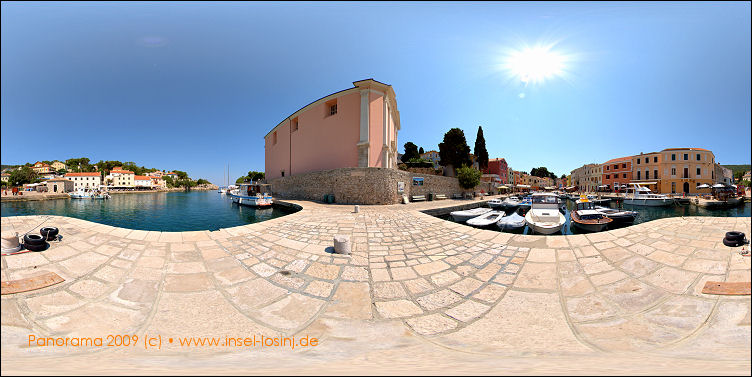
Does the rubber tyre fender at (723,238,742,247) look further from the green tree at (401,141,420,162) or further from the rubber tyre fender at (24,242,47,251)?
the green tree at (401,141,420,162)

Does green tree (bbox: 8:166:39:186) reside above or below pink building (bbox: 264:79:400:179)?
below

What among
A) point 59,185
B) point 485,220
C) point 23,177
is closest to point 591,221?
point 485,220

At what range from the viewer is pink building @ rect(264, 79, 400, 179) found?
14.4 m

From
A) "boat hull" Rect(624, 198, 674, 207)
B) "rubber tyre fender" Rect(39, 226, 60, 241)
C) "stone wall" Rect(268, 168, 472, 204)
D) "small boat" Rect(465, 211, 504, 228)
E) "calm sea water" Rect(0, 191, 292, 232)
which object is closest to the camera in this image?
"rubber tyre fender" Rect(39, 226, 60, 241)

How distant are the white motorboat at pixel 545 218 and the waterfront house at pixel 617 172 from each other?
2657 centimetres

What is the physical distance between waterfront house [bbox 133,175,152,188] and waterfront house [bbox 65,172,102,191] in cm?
942

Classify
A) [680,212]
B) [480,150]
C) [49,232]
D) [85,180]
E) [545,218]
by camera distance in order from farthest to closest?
[85,180] → [480,150] → [680,212] → [545,218] → [49,232]

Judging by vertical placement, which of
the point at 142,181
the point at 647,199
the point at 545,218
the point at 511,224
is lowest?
the point at 511,224

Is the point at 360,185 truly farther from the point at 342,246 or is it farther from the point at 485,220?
the point at 342,246

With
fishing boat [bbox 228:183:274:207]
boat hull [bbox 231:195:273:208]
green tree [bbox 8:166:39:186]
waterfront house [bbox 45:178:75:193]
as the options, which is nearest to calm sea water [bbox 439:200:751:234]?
boat hull [bbox 231:195:273:208]

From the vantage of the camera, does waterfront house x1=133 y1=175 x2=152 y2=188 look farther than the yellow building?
Yes

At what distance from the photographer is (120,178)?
49.0m

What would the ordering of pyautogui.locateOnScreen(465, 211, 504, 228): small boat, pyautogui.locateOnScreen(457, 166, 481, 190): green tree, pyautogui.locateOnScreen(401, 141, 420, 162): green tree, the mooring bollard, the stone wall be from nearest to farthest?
→ the mooring bollard
pyautogui.locateOnScreen(465, 211, 504, 228): small boat
the stone wall
pyautogui.locateOnScreen(457, 166, 481, 190): green tree
pyautogui.locateOnScreen(401, 141, 420, 162): green tree

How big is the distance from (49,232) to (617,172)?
43.3 meters
